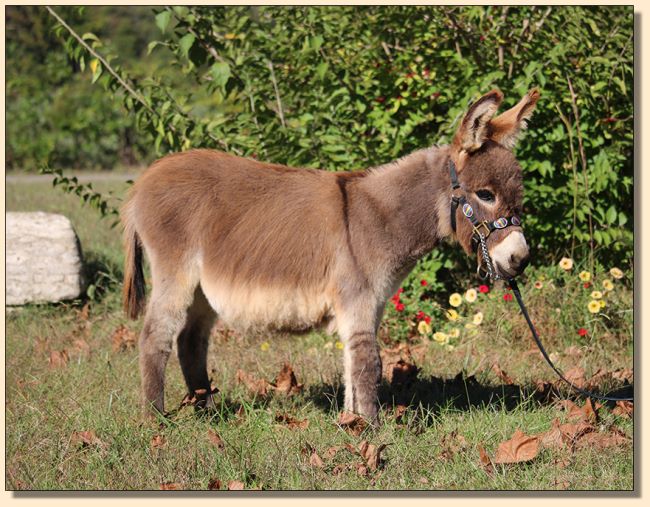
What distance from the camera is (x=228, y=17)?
6.24 meters

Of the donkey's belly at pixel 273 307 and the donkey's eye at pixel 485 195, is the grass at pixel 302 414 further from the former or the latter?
the donkey's eye at pixel 485 195

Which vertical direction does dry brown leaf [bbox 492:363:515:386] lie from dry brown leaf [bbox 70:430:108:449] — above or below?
below

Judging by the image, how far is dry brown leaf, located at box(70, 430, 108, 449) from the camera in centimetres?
400

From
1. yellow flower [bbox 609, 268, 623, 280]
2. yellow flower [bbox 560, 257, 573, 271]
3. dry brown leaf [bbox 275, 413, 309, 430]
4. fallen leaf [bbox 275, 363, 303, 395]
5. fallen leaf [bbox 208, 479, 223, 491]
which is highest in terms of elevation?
yellow flower [bbox 560, 257, 573, 271]

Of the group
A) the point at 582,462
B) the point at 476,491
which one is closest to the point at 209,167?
the point at 476,491

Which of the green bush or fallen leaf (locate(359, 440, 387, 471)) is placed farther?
the green bush

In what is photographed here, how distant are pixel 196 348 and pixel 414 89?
8.99 feet

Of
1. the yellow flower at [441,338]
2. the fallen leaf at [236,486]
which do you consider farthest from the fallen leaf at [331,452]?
the yellow flower at [441,338]

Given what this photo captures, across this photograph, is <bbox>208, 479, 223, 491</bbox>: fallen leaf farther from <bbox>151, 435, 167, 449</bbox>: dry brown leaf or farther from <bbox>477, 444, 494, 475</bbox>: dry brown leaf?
<bbox>477, 444, 494, 475</bbox>: dry brown leaf

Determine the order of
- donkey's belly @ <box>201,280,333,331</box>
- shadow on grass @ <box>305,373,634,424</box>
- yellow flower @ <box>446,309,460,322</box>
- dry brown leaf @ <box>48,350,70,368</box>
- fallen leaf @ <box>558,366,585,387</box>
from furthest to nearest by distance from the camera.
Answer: yellow flower @ <box>446,309,460,322</box>, dry brown leaf @ <box>48,350,70,368</box>, fallen leaf @ <box>558,366,585,387</box>, shadow on grass @ <box>305,373,634,424</box>, donkey's belly @ <box>201,280,333,331</box>

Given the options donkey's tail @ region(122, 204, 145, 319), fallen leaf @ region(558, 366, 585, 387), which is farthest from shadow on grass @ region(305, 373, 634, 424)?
donkey's tail @ region(122, 204, 145, 319)

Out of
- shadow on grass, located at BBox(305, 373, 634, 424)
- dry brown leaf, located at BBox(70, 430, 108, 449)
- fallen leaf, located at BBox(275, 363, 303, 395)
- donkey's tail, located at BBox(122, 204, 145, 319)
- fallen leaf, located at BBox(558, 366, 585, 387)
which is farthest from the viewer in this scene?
fallen leaf, located at BBox(558, 366, 585, 387)

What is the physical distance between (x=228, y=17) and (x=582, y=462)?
413 centimetres

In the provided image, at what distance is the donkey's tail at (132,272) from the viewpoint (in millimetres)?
4555
